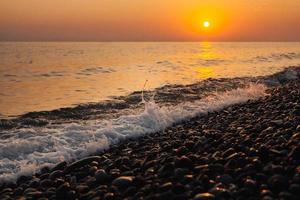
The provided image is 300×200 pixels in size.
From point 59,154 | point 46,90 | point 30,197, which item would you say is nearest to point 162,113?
point 59,154

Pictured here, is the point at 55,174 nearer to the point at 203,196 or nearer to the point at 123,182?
the point at 123,182

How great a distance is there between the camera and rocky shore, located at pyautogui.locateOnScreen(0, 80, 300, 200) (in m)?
5.16

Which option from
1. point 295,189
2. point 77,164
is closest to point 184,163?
point 295,189

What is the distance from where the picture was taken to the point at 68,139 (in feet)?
35.2

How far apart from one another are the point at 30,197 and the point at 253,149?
4.04 m

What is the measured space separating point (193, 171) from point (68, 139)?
5.55m

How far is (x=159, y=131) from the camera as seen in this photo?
11609 millimetres

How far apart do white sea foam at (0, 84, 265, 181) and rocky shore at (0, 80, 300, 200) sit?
23.7 inches

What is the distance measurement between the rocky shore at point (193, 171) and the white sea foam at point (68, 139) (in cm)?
60

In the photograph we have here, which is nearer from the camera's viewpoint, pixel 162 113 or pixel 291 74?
pixel 162 113

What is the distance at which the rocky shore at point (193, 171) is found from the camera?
5164 millimetres

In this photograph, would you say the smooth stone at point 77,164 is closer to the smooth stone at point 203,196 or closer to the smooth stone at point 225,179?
the smooth stone at point 225,179

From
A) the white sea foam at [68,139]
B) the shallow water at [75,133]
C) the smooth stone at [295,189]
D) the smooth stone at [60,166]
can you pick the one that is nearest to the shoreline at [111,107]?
the shallow water at [75,133]

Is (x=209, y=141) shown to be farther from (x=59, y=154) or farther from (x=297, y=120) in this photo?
(x=59, y=154)
